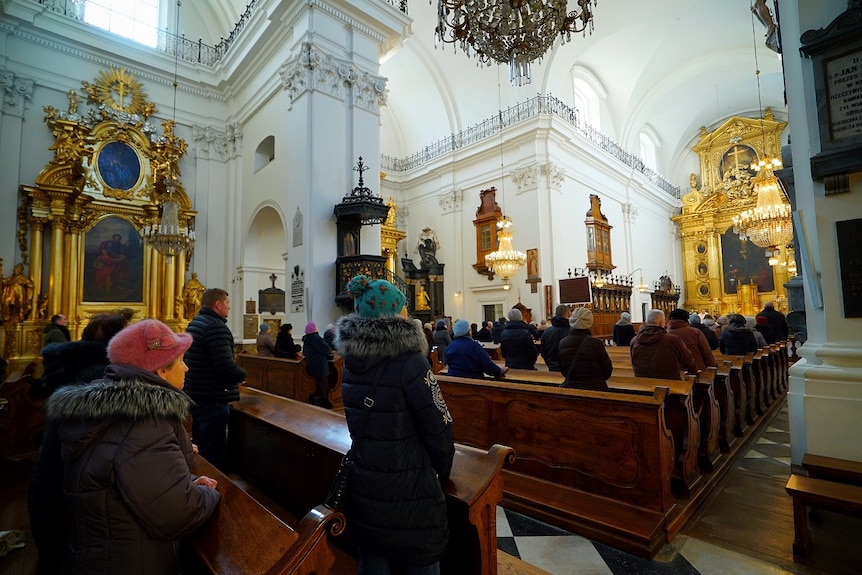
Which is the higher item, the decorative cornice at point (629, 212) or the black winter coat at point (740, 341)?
the decorative cornice at point (629, 212)

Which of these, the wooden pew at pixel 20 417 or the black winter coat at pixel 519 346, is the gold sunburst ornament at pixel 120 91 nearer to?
the wooden pew at pixel 20 417

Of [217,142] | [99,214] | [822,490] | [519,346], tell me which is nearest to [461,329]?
[519,346]

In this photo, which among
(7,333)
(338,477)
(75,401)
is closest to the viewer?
(75,401)

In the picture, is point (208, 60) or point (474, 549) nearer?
point (474, 549)

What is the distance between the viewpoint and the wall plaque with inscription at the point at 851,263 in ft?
8.73

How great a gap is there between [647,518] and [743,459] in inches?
82.2

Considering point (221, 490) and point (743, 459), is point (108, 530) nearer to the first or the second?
point (221, 490)

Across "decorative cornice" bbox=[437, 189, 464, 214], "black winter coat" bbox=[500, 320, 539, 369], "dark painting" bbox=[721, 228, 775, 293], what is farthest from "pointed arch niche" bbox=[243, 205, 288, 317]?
"dark painting" bbox=[721, 228, 775, 293]

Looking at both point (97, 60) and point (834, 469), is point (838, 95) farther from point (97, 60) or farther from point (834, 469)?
point (97, 60)

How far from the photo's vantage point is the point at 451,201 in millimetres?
14570

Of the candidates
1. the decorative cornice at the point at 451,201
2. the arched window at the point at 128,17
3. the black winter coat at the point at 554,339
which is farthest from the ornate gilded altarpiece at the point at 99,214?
the black winter coat at the point at 554,339

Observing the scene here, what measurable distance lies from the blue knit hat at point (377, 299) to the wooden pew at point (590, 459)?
1869mm

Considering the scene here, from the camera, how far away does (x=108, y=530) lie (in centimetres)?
117

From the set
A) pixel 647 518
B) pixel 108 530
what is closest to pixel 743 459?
pixel 647 518
